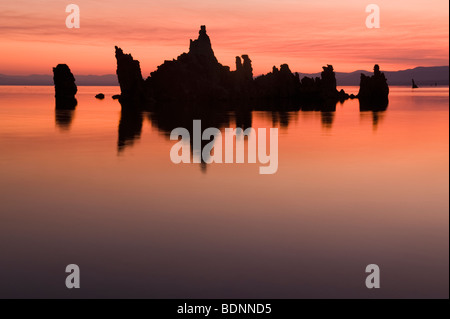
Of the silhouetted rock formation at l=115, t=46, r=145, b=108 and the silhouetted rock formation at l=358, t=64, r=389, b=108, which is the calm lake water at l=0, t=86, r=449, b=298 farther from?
the silhouetted rock formation at l=358, t=64, r=389, b=108

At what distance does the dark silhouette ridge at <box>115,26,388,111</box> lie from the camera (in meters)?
131

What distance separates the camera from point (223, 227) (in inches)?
529

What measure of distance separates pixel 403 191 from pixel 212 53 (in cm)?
15437

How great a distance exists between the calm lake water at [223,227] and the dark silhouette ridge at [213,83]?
107 metres

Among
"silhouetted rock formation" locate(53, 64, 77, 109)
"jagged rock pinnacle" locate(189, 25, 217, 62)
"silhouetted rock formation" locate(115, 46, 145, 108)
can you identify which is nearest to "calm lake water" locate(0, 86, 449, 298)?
"silhouetted rock formation" locate(115, 46, 145, 108)

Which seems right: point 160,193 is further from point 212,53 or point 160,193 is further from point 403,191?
point 212,53

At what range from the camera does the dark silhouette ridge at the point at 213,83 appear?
131 meters

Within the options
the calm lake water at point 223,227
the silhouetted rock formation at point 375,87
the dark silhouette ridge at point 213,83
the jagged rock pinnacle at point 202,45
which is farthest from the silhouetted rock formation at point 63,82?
the calm lake water at point 223,227

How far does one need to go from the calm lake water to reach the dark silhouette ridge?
10701 centimetres

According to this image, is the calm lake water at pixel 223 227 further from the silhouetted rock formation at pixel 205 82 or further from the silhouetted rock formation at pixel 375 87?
the silhouetted rock formation at pixel 375 87

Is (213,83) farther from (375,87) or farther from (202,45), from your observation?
(375,87)

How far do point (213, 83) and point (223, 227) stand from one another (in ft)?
457

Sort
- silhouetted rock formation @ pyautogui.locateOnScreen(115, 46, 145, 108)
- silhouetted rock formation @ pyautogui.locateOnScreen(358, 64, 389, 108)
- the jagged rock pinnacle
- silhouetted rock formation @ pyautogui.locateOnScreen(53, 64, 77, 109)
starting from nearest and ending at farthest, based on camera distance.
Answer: silhouetted rock formation @ pyautogui.locateOnScreen(115, 46, 145, 108) < silhouetted rock formation @ pyautogui.locateOnScreen(53, 64, 77, 109) < silhouetted rock formation @ pyautogui.locateOnScreen(358, 64, 389, 108) < the jagged rock pinnacle

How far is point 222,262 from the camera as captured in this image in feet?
35.0
